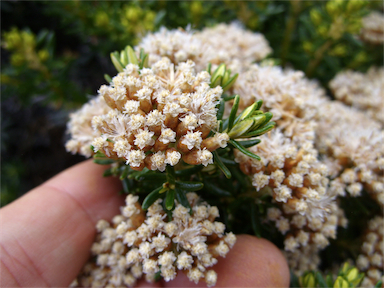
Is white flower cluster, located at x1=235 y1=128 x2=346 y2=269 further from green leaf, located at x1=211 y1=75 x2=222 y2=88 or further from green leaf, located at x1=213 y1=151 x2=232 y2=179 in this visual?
green leaf, located at x1=211 y1=75 x2=222 y2=88

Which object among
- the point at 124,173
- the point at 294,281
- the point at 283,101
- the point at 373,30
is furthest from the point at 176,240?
the point at 373,30

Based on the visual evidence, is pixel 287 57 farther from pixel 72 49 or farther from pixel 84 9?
pixel 72 49

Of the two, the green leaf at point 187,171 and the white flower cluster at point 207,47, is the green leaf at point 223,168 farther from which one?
the white flower cluster at point 207,47

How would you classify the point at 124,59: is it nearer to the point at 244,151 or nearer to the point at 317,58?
the point at 244,151

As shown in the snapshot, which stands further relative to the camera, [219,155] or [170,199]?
[219,155]

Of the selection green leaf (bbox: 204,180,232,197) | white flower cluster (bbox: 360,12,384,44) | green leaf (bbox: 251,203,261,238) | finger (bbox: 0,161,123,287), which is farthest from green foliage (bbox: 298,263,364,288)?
white flower cluster (bbox: 360,12,384,44)

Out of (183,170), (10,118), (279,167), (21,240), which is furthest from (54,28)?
(279,167)
